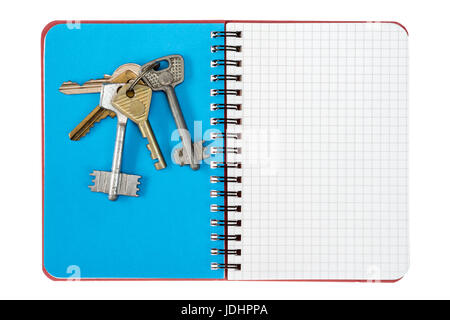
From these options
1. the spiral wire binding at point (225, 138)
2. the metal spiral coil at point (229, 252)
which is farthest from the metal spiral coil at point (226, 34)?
the metal spiral coil at point (229, 252)

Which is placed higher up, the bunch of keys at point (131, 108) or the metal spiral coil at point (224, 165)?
the bunch of keys at point (131, 108)

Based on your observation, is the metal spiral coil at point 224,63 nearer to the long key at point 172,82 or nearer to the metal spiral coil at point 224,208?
the long key at point 172,82

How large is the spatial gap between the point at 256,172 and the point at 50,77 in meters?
0.88

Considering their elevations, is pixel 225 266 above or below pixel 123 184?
below

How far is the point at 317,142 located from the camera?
138 centimetres

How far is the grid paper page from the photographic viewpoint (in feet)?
4.52

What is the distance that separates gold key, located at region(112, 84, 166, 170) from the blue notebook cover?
0.03 meters

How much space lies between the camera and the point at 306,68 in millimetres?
1380

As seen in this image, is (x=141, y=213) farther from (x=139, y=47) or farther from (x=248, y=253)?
(x=139, y=47)

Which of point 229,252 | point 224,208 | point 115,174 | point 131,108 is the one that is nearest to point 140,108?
point 131,108

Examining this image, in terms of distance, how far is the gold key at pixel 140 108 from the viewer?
1.34m

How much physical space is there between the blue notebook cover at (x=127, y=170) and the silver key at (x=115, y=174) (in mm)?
29

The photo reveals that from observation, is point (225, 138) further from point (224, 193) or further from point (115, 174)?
point (115, 174)

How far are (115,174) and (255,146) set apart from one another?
54cm
